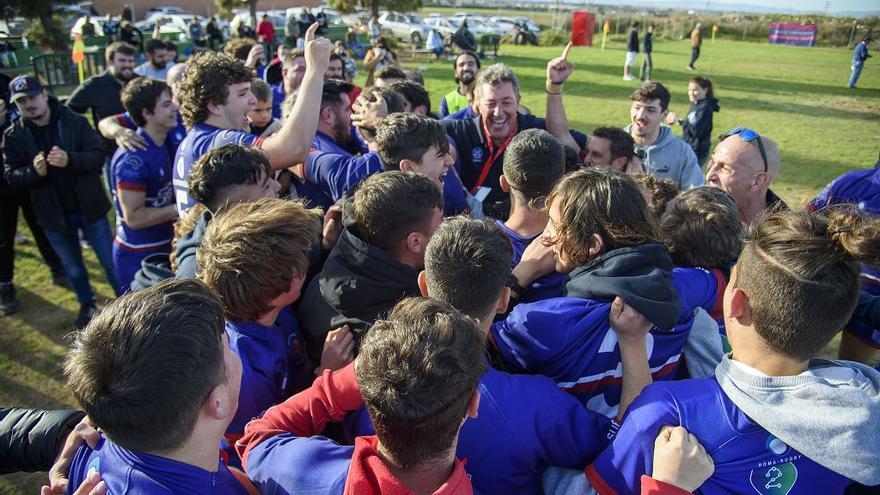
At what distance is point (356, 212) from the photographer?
7.22 ft

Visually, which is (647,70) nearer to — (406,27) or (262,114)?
(406,27)

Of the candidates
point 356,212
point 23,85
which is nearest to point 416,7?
point 23,85

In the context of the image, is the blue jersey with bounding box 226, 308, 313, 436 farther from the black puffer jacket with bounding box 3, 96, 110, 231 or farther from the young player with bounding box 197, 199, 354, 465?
the black puffer jacket with bounding box 3, 96, 110, 231

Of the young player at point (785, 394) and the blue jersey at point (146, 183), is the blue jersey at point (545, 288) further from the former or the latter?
the blue jersey at point (146, 183)

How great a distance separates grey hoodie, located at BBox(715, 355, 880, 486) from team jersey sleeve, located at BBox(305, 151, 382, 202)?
226cm

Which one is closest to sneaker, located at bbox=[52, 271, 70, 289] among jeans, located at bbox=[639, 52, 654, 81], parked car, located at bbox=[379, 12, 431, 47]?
jeans, located at bbox=[639, 52, 654, 81]

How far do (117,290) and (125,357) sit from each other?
479 centimetres

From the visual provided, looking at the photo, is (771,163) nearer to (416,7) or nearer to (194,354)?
(194,354)

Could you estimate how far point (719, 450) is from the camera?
1.42 m

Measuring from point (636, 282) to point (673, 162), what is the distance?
12.1ft

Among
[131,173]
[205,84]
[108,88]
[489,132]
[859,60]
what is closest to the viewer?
[205,84]

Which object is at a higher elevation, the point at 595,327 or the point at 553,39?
the point at 553,39

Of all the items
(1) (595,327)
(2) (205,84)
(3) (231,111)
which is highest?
(2) (205,84)

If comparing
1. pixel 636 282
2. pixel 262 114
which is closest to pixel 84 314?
pixel 262 114
